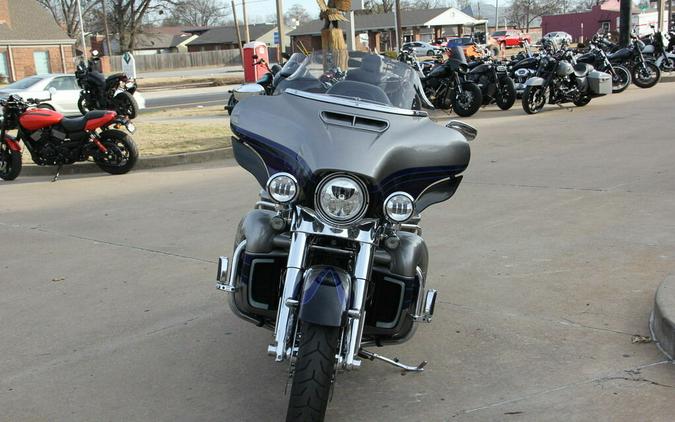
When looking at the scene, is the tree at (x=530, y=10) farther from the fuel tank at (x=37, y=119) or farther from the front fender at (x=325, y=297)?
the front fender at (x=325, y=297)

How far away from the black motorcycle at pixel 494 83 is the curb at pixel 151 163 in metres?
7.24

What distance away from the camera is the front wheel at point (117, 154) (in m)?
11.6

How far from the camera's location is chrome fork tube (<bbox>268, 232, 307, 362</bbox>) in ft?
11.3

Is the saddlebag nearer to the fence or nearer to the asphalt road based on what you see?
the asphalt road

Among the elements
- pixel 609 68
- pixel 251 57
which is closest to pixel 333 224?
pixel 609 68

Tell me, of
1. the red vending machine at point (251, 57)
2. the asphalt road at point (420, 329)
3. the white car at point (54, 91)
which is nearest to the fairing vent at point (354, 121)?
the asphalt road at point (420, 329)

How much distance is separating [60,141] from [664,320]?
944 cm

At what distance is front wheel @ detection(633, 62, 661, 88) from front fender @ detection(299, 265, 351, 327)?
1914cm

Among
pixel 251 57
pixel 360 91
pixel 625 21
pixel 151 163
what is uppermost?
pixel 360 91

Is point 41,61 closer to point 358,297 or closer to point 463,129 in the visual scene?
point 463,129

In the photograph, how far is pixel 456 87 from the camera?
1703 centimetres

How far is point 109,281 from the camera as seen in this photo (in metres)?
6.13

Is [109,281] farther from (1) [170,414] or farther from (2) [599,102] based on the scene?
(2) [599,102]

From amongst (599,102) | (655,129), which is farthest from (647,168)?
(599,102)
